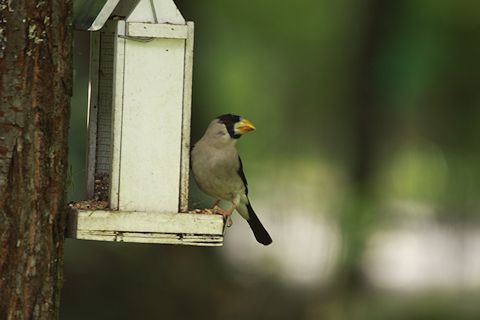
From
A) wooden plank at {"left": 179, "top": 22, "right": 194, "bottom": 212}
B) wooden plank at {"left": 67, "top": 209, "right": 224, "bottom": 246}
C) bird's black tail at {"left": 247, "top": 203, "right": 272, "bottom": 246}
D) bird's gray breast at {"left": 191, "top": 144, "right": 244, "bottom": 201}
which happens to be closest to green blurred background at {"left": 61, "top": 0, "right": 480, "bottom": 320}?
bird's black tail at {"left": 247, "top": 203, "right": 272, "bottom": 246}

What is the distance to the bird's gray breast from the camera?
3.95 metres

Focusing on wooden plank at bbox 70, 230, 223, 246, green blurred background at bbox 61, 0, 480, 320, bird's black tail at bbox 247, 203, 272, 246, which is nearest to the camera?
wooden plank at bbox 70, 230, 223, 246

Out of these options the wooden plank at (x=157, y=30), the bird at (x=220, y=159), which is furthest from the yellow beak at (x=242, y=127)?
the wooden plank at (x=157, y=30)

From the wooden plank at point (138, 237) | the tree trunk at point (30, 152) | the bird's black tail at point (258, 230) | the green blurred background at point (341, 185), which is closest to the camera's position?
the tree trunk at point (30, 152)

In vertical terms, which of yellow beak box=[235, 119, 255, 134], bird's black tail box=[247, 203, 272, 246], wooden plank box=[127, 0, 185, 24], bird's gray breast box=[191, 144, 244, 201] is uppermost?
wooden plank box=[127, 0, 185, 24]

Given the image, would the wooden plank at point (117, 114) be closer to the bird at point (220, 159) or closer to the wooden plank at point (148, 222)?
the wooden plank at point (148, 222)

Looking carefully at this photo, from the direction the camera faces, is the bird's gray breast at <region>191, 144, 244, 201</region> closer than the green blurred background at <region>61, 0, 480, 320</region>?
Yes

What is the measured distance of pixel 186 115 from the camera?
3.49 meters

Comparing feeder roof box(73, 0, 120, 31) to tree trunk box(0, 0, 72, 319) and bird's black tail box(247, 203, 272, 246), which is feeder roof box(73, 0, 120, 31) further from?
bird's black tail box(247, 203, 272, 246)

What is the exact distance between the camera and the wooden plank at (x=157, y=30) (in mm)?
3410

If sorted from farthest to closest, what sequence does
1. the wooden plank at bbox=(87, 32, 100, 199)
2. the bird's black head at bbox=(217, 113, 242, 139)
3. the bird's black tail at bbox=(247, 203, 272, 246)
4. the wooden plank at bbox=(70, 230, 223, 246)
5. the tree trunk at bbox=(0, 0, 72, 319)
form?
the bird's black tail at bbox=(247, 203, 272, 246)
the bird's black head at bbox=(217, 113, 242, 139)
the wooden plank at bbox=(87, 32, 100, 199)
the wooden plank at bbox=(70, 230, 223, 246)
the tree trunk at bbox=(0, 0, 72, 319)

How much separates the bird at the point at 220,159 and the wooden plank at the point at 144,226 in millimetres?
509

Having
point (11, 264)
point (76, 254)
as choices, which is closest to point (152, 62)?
point (11, 264)

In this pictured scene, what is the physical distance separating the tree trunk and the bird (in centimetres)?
72
